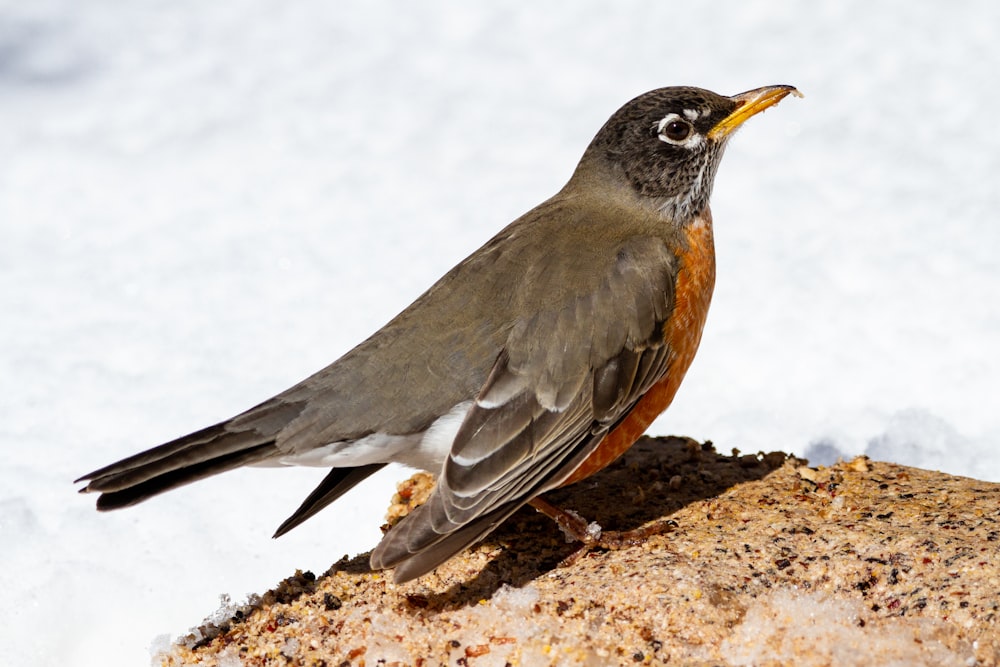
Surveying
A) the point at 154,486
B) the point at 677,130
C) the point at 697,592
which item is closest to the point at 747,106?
the point at 677,130

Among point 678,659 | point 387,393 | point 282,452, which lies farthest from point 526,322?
point 678,659

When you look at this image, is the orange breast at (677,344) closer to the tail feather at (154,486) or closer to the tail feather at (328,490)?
the tail feather at (328,490)

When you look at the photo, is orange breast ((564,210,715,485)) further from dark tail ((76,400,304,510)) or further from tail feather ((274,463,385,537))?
dark tail ((76,400,304,510))

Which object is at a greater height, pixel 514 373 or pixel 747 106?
pixel 747 106

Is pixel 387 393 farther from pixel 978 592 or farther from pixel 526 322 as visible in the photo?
pixel 978 592

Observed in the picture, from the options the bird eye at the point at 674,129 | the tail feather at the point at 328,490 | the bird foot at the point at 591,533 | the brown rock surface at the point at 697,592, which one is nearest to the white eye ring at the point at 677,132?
the bird eye at the point at 674,129

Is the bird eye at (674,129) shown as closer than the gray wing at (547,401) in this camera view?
No

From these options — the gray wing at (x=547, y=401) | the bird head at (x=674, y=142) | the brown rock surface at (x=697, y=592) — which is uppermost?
the bird head at (x=674, y=142)

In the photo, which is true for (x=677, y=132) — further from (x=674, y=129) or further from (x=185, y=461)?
(x=185, y=461)

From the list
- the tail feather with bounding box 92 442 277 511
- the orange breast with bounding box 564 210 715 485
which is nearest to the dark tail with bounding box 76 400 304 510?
the tail feather with bounding box 92 442 277 511
